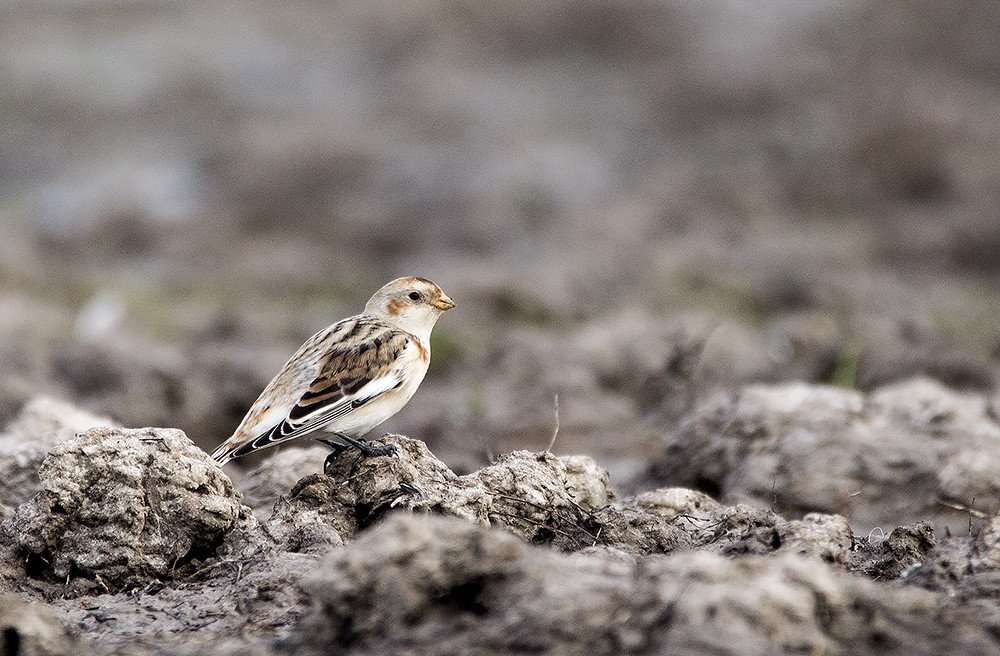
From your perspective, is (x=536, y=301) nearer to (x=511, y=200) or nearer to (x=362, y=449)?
(x=511, y=200)

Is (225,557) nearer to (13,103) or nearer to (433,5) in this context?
(13,103)

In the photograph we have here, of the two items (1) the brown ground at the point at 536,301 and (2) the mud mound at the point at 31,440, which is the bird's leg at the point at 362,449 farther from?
(2) the mud mound at the point at 31,440

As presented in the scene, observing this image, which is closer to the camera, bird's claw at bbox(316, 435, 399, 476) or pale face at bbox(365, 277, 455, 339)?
bird's claw at bbox(316, 435, 399, 476)

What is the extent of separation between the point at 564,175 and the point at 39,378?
46.4 feet

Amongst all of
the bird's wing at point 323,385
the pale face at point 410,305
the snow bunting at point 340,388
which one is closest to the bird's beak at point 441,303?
the pale face at point 410,305

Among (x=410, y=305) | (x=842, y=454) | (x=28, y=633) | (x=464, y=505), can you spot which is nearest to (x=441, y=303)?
(x=410, y=305)

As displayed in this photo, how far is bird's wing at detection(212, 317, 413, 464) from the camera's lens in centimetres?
566

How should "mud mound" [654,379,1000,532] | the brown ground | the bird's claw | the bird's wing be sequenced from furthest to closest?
"mud mound" [654,379,1000,532] < the bird's wing < the bird's claw < the brown ground

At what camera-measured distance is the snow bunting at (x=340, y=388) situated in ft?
18.6

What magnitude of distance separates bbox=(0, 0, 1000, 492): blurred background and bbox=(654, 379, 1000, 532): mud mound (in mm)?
987

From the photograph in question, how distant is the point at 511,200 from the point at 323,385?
1538 centimetres

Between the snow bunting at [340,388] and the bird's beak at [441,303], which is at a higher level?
the bird's beak at [441,303]

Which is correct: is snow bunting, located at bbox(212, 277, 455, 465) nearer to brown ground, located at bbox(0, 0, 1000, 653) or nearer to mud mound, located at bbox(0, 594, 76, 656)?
brown ground, located at bbox(0, 0, 1000, 653)

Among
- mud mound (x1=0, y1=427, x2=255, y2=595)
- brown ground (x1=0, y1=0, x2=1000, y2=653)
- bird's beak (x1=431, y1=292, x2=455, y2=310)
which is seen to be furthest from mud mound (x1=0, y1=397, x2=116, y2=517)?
bird's beak (x1=431, y1=292, x2=455, y2=310)
